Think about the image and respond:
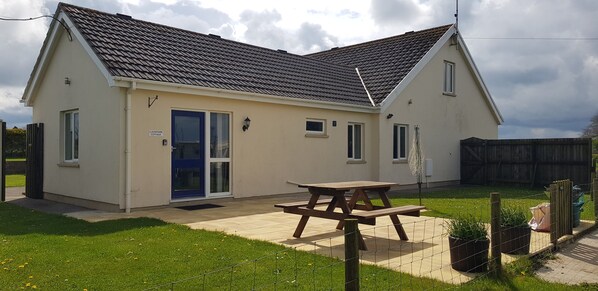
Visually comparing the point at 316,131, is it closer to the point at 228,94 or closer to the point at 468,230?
the point at 228,94

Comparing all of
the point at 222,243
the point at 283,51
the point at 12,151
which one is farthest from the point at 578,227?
the point at 12,151

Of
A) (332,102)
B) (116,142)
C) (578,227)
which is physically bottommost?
(578,227)


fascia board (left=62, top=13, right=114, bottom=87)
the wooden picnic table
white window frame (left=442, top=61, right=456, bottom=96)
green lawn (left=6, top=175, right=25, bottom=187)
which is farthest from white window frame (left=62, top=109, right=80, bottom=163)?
white window frame (left=442, top=61, right=456, bottom=96)

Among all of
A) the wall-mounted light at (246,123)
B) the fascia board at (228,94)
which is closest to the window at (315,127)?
the fascia board at (228,94)

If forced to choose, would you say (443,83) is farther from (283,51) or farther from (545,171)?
(283,51)

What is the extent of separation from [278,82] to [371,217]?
363 inches

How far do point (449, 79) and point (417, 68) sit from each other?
301cm

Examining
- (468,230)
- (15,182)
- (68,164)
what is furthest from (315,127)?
(15,182)

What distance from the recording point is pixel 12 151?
96.4 feet

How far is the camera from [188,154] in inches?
486

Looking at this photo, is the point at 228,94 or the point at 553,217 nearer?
the point at 553,217

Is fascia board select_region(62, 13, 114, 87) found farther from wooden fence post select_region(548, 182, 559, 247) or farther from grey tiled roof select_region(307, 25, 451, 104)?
grey tiled roof select_region(307, 25, 451, 104)

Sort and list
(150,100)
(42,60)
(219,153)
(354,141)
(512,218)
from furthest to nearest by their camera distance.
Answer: (354,141)
(42,60)
(219,153)
(150,100)
(512,218)

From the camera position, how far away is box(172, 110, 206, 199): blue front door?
12.1 m
